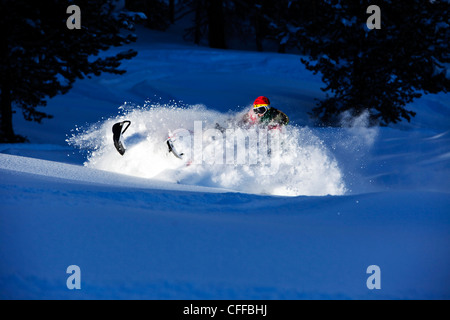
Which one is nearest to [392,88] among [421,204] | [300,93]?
[300,93]

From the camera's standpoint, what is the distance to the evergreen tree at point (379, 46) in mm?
14031

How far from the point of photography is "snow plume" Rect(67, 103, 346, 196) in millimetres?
7543

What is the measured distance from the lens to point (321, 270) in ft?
11.2

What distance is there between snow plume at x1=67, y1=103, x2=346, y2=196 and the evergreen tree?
613 centimetres

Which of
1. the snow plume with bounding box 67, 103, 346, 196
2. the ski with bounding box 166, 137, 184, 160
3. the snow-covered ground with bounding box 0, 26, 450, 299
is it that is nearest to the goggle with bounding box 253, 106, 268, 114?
the snow plume with bounding box 67, 103, 346, 196

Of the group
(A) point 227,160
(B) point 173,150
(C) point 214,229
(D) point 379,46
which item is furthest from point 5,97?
(D) point 379,46

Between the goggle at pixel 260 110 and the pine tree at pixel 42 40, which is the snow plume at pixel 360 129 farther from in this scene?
the pine tree at pixel 42 40

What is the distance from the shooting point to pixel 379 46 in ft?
47.0

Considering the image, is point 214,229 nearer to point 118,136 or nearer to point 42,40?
point 118,136

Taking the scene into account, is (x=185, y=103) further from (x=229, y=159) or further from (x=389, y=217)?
(x=389, y=217)

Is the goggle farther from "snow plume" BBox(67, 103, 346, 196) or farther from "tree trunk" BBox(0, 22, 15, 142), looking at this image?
"tree trunk" BBox(0, 22, 15, 142)

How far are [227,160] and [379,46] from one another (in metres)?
8.65

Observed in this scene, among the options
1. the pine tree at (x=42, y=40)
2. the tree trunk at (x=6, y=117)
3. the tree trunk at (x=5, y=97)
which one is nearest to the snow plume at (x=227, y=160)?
the pine tree at (x=42, y=40)

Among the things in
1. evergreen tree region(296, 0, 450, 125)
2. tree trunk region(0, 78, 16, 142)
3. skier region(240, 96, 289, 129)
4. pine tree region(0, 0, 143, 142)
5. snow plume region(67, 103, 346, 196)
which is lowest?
snow plume region(67, 103, 346, 196)
